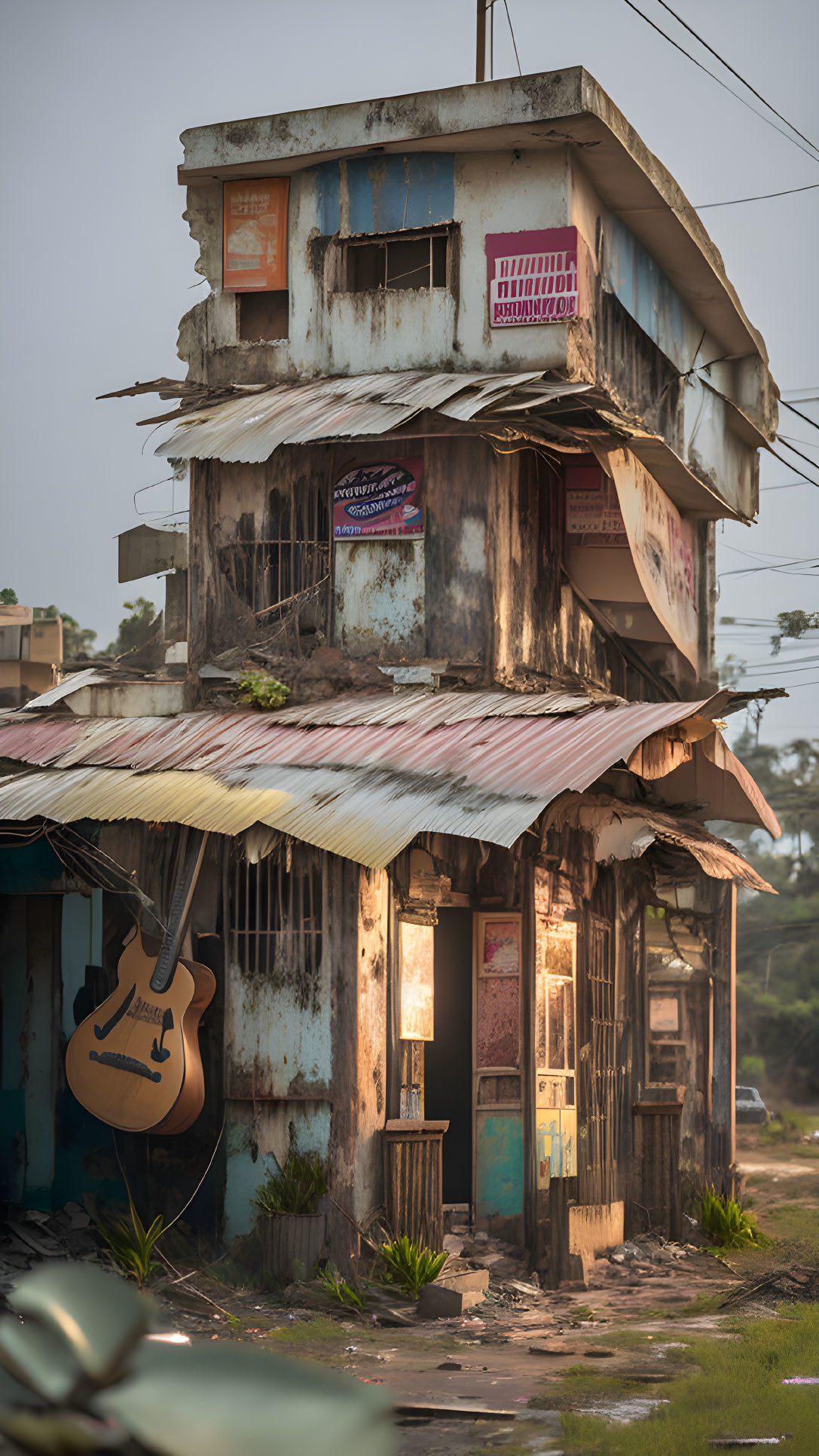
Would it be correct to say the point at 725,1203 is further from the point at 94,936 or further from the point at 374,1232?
the point at 94,936

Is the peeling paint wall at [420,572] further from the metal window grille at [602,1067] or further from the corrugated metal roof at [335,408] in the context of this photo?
the metal window grille at [602,1067]

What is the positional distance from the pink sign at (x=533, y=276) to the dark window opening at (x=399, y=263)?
1.72 ft

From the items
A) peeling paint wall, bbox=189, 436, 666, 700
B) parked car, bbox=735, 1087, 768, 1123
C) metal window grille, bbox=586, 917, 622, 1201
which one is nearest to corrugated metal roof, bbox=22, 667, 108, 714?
peeling paint wall, bbox=189, 436, 666, 700

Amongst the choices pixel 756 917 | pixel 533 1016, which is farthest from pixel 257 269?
pixel 756 917

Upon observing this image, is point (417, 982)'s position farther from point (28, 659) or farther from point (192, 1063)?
point (28, 659)

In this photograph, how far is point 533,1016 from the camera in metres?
11.7

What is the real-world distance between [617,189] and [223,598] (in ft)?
16.9

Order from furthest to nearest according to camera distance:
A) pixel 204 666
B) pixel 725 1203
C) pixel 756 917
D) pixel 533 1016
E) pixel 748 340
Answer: pixel 756 917 < pixel 748 340 < pixel 725 1203 < pixel 204 666 < pixel 533 1016

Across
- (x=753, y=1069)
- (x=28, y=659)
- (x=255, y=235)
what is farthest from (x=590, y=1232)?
(x=753, y=1069)

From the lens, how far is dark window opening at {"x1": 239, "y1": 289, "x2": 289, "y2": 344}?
13.9 m

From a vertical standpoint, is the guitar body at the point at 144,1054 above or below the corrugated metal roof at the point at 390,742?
below

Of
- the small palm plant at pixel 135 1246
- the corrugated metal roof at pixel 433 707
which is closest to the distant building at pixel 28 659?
the corrugated metal roof at pixel 433 707

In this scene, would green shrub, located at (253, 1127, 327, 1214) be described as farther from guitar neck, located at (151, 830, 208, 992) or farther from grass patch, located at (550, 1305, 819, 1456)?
grass patch, located at (550, 1305, 819, 1456)

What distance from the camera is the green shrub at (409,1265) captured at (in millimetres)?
9844
